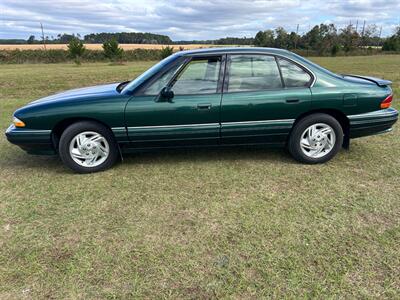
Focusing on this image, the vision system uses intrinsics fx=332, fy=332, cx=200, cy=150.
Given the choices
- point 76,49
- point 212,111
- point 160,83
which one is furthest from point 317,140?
point 76,49

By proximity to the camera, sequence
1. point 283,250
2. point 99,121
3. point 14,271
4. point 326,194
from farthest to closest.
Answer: point 99,121 < point 326,194 < point 283,250 < point 14,271

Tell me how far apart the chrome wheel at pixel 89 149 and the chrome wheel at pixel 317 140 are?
253 centimetres

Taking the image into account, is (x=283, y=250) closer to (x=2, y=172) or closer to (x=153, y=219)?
(x=153, y=219)

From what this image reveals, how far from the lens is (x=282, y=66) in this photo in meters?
4.20

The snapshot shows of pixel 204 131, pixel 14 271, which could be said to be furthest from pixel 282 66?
pixel 14 271

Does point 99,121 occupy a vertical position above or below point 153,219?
above

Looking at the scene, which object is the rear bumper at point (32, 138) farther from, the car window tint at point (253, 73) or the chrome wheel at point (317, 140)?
the chrome wheel at point (317, 140)

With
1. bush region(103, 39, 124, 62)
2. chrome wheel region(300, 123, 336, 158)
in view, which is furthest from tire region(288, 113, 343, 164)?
bush region(103, 39, 124, 62)

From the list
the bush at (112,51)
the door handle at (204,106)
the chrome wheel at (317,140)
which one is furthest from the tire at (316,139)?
the bush at (112,51)

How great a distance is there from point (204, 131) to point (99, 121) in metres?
1.29

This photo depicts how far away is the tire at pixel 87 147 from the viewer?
404 cm

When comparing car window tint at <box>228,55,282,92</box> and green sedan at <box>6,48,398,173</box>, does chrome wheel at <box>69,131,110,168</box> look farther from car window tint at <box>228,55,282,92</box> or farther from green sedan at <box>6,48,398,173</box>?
car window tint at <box>228,55,282,92</box>

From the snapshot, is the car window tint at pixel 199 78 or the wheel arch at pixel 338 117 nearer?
the car window tint at pixel 199 78

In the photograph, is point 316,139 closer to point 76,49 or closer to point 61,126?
point 61,126
